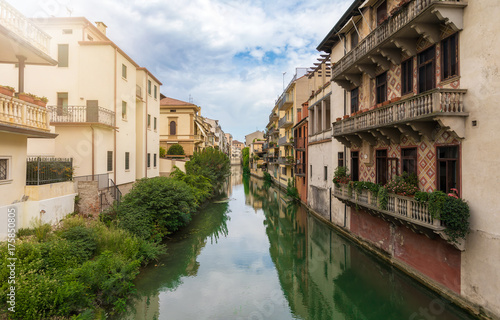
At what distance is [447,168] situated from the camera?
8664 millimetres

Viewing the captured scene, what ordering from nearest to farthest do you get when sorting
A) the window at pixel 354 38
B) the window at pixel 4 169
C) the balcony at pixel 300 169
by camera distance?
the window at pixel 4 169
the window at pixel 354 38
the balcony at pixel 300 169

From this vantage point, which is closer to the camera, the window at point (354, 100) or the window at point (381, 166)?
the window at point (381, 166)

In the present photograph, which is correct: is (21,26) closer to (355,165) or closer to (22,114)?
(22,114)

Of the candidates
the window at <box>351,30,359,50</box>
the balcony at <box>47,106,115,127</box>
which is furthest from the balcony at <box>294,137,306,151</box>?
the balcony at <box>47,106,115,127</box>

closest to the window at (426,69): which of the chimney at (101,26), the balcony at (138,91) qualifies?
the balcony at (138,91)

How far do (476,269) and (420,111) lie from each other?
15.2 ft

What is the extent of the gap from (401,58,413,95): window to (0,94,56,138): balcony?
13.4 meters

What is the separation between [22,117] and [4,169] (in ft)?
6.34

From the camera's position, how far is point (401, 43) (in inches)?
400

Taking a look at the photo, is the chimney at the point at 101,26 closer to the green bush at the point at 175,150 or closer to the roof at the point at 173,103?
the green bush at the point at 175,150

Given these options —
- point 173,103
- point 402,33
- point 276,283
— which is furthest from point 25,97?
point 173,103

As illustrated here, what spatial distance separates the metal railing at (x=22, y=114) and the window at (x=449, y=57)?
43.5 feet

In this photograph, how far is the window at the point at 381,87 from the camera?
1245 centimetres

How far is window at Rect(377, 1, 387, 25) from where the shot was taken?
12.4m
